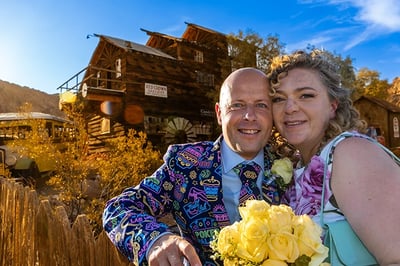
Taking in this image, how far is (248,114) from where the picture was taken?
2277 millimetres

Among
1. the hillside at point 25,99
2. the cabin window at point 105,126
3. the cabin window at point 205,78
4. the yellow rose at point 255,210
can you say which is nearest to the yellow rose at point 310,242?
the yellow rose at point 255,210

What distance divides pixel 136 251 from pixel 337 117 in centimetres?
129

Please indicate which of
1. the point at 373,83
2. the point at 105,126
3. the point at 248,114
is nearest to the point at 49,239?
the point at 248,114

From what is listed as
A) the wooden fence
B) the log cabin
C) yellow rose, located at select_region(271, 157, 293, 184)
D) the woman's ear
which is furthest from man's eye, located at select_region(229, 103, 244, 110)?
the log cabin

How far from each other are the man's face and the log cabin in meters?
14.6

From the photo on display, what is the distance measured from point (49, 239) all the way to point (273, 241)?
270cm

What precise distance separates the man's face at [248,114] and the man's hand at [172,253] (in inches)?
37.4

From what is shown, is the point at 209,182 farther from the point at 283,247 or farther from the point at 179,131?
the point at 179,131

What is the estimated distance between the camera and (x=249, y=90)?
2.32 m

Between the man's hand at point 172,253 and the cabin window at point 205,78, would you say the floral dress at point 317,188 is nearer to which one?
the man's hand at point 172,253

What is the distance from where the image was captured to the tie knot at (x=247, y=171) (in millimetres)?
2217

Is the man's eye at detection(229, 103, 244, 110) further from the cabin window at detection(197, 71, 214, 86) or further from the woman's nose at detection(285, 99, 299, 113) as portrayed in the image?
the cabin window at detection(197, 71, 214, 86)

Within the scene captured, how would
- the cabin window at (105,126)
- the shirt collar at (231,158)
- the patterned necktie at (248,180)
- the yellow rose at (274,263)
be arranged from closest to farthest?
the yellow rose at (274,263)
the patterned necktie at (248,180)
the shirt collar at (231,158)
the cabin window at (105,126)

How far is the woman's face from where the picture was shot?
6.58 ft
